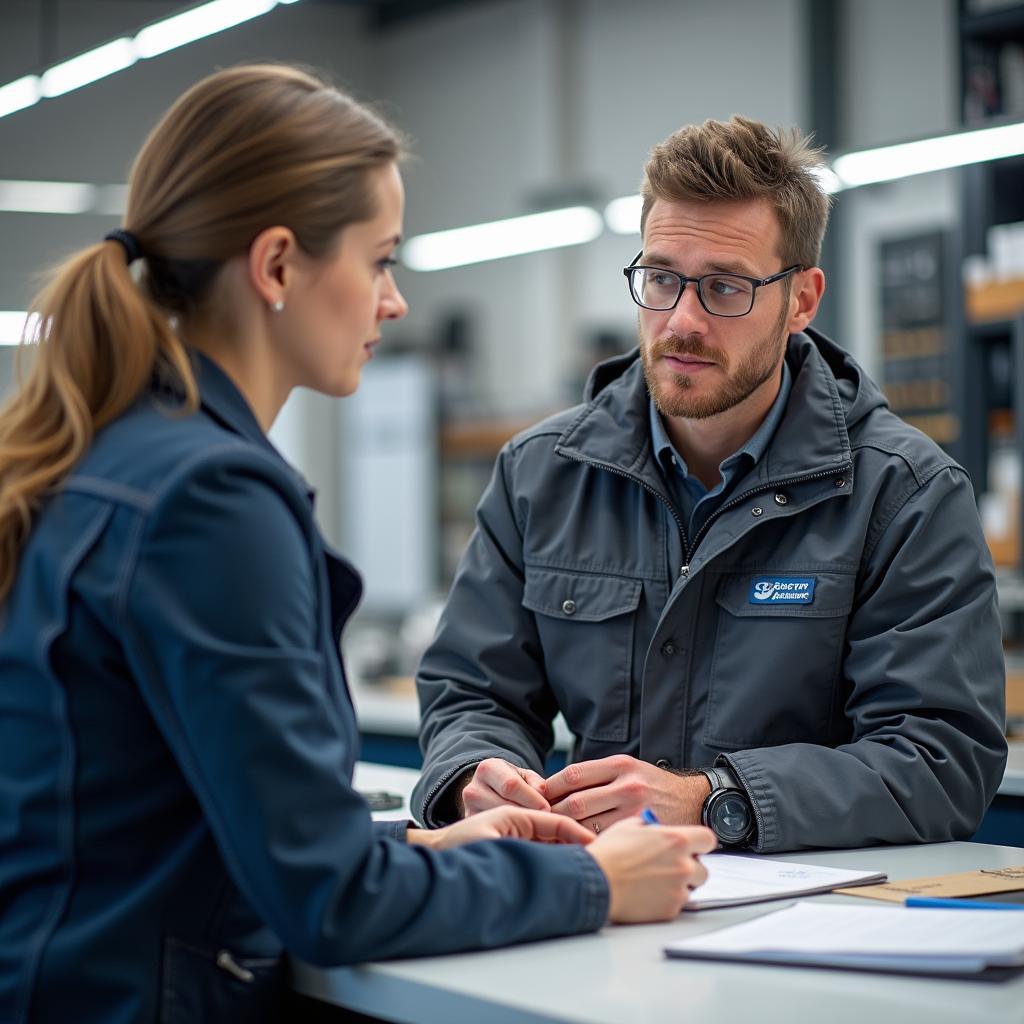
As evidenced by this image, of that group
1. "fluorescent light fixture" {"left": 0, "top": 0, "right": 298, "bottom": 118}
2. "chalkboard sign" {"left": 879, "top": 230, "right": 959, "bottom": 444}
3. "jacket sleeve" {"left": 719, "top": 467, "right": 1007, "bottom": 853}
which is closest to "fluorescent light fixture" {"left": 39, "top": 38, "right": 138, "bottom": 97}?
"fluorescent light fixture" {"left": 0, "top": 0, "right": 298, "bottom": 118}

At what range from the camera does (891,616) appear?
1822 mm

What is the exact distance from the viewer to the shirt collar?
6.46ft

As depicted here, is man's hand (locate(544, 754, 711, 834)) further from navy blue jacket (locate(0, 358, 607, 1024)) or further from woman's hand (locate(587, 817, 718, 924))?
navy blue jacket (locate(0, 358, 607, 1024))

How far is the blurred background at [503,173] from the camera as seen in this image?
270 inches

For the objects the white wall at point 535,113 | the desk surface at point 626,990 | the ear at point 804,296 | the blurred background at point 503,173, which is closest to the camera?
the desk surface at point 626,990

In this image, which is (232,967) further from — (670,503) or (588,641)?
(670,503)

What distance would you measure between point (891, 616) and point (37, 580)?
44.6 inches

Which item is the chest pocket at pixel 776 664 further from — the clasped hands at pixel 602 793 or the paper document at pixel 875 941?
the paper document at pixel 875 941

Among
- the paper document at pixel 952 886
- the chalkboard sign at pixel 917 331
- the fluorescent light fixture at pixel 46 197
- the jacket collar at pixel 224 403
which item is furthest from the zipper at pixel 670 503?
the fluorescent light fixture at pixel 46 197

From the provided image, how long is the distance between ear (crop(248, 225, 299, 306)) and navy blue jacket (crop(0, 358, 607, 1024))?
0.17 m

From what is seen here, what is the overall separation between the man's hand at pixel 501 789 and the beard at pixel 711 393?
23.8 inches

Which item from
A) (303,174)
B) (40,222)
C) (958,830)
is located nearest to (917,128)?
(40,222)

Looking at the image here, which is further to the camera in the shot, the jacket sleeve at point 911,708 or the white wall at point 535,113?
the white wall at point 535,113

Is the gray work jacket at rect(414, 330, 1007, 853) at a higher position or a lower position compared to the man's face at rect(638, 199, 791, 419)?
lower
